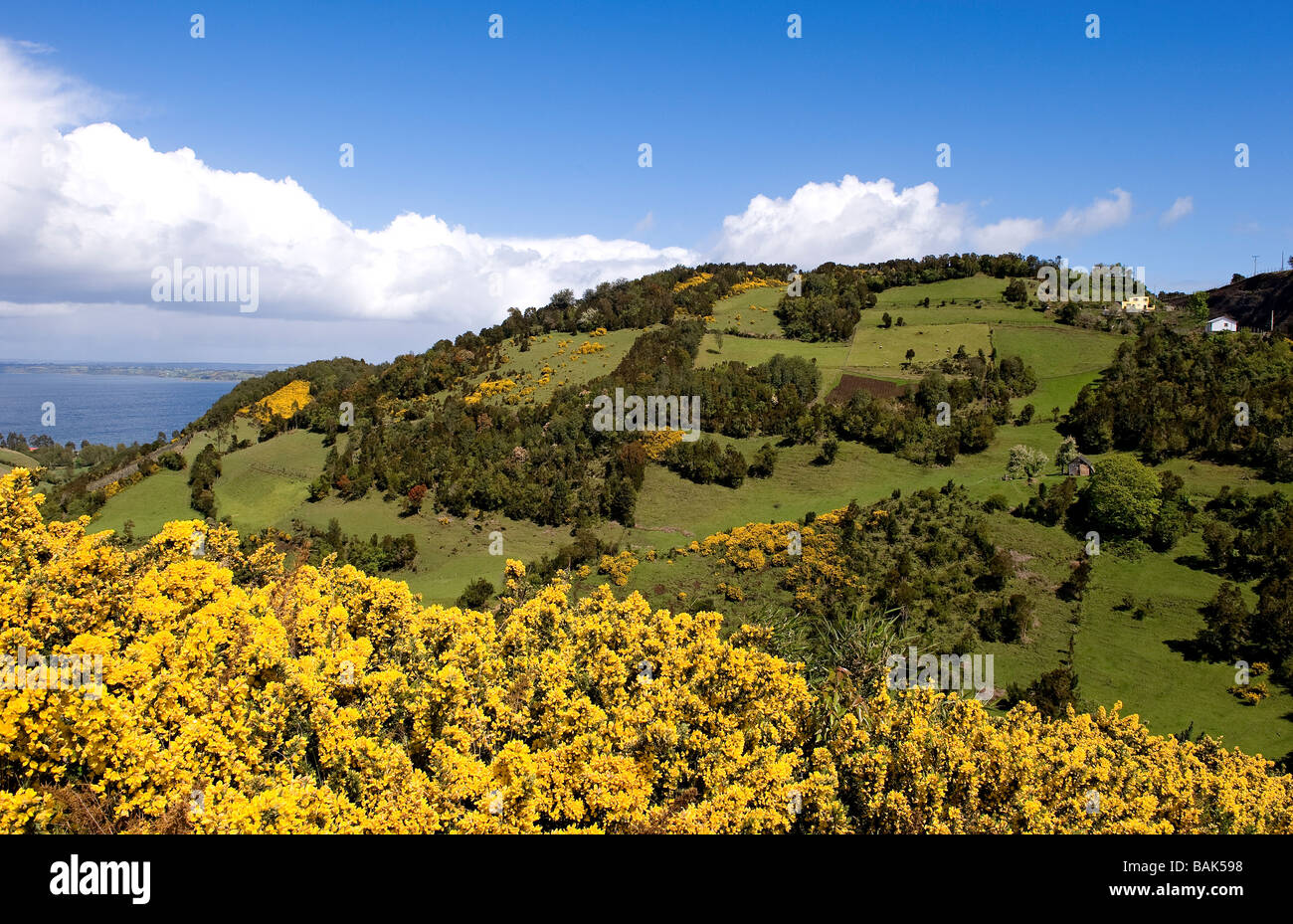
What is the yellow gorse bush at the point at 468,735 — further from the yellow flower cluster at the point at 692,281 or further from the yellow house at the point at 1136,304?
the yellow flower cluster at the point at 692,281

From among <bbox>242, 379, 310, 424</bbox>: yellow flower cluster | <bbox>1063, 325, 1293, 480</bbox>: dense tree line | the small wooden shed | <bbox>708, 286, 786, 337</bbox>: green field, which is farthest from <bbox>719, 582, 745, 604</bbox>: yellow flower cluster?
<bbox>242, 379, 310, 424</bbox>: yellow flower cluster

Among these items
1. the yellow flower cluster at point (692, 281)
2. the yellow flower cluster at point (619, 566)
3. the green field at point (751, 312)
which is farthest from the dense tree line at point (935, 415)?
the yellow flower cluster at point (692, 281)

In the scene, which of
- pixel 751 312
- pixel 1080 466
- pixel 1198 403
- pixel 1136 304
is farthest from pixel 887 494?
pixel 1136 304

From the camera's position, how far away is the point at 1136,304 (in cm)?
6400

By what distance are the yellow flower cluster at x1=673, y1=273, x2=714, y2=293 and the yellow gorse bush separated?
73540 millimetres

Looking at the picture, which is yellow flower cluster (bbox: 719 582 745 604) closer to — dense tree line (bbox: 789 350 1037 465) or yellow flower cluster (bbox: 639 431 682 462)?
yellow flower cluster (bbox: 639 431 682 462)

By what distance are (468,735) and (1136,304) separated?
73.4 metres

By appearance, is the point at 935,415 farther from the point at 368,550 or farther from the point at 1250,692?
the point at 368,550

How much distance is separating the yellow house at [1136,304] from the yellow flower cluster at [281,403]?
251 ft

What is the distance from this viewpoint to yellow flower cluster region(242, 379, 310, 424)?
65.1m

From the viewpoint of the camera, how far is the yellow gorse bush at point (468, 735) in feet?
30.0

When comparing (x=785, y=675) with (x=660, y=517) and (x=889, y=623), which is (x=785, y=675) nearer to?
(x=889, y=623)

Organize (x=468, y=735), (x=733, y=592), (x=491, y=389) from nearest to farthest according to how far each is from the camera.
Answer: (x=468, y=735)
(x=733, y=592)
(x=491, y=389)

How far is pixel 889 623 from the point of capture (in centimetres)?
2619
